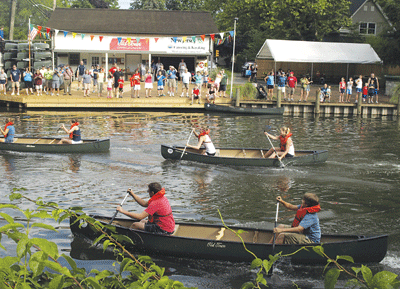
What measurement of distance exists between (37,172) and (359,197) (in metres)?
10.9

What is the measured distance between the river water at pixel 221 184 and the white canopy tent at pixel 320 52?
13.2 m

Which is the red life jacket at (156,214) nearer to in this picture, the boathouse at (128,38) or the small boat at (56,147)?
the small boat at (56,147)

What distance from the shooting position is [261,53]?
42.0m

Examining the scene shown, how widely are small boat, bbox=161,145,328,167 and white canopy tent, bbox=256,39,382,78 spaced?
20.3 meters

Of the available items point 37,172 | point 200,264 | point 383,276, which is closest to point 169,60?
point 37,172

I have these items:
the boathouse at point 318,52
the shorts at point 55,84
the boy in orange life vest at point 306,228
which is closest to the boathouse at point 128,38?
the boathouse at point 318,52

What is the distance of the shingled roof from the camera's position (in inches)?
1588

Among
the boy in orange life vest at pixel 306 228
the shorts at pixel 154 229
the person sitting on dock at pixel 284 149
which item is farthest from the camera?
the person sitting on dock at pixel 284 149

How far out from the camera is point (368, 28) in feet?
175

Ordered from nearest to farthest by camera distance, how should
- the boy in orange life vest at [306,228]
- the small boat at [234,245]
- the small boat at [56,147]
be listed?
the small boat at [234,245]
the boy in orange life vest at [306,228]
the small boat at [56,147]

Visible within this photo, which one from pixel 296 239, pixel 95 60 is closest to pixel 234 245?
pixel 296 239

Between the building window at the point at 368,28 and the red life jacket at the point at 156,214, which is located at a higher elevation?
the building window at the point at 368,28

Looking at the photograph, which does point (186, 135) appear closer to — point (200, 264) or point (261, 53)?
point (200, 264)

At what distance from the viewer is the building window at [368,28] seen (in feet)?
175
